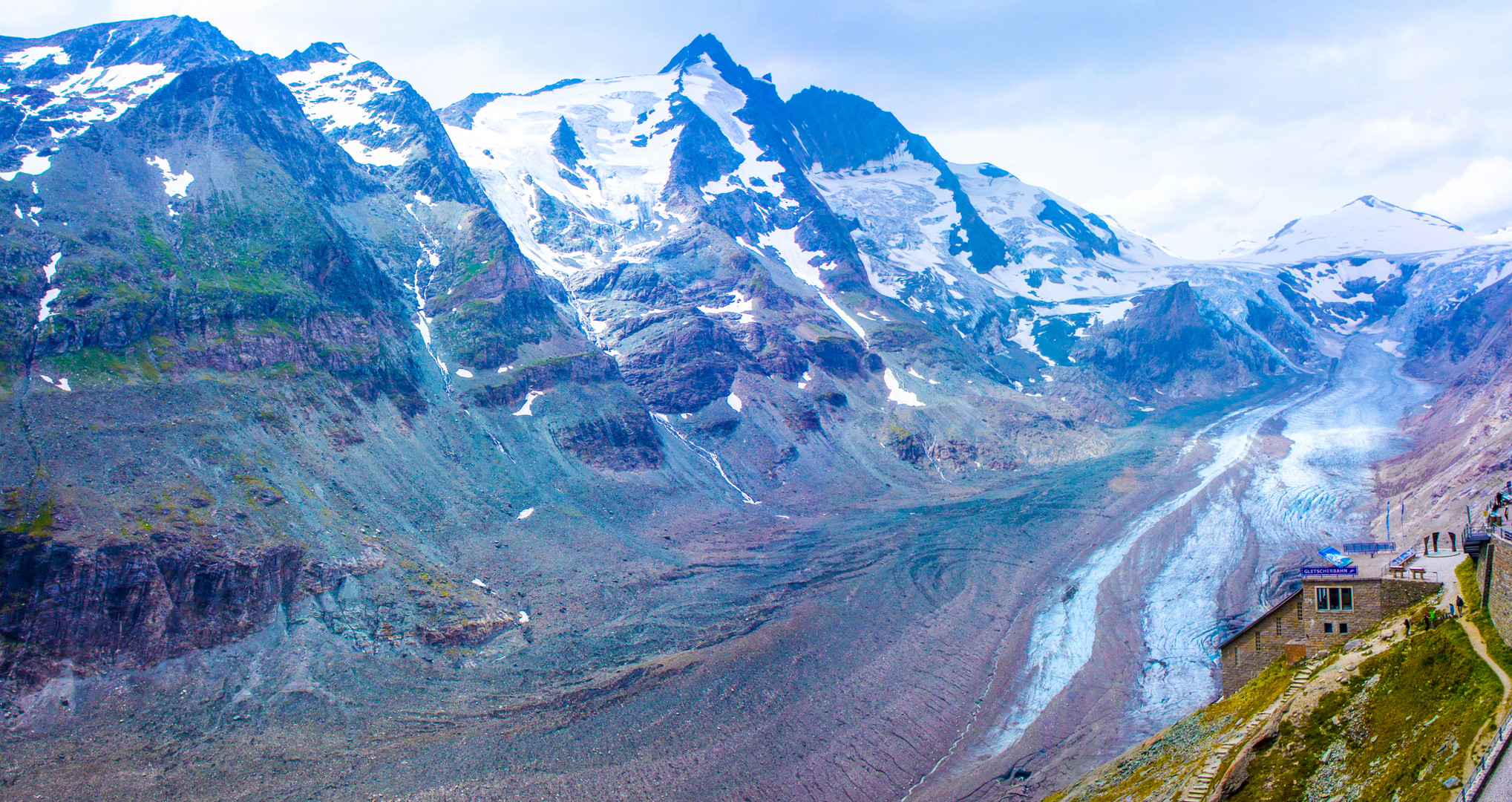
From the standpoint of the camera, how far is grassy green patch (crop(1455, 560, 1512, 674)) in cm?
2481

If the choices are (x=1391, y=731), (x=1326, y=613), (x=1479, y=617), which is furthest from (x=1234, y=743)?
(x=1326, y=613)

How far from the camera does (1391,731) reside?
79.9 feet

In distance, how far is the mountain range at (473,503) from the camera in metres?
52.2

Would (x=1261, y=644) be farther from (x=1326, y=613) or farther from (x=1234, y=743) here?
(x=1234, y=743)

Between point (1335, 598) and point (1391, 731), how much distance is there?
14.8 m

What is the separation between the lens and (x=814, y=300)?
184 metres

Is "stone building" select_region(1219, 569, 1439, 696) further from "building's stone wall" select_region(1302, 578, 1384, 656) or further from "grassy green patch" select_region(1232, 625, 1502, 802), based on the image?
"grassy green patch" select_region(1232, 625, 1502, 802)

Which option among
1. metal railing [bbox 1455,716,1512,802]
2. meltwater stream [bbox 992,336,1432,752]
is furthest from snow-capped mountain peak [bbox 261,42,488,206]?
metal railing [bbox 1455,716,1512,802]

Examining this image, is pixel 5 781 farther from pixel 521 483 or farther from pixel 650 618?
pixel 521 483

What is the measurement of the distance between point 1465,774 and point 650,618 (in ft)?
192

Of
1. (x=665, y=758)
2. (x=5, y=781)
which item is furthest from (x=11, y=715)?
(x=665, y=758)

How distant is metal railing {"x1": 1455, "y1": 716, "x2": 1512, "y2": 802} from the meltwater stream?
36836 millimetres

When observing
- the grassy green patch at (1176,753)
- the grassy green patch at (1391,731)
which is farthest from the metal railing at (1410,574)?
the grassy green patch at (1391,731)

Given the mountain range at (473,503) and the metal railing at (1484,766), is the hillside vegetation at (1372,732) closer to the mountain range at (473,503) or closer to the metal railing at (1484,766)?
the metal railing at (1484,766)
